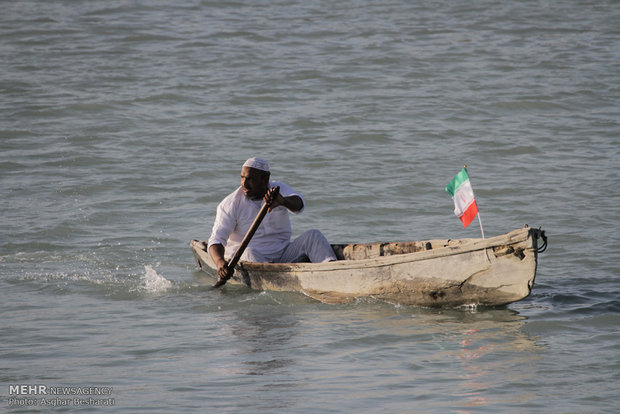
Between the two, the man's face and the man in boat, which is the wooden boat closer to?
the man in boat

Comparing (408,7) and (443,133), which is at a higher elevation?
(408,7)

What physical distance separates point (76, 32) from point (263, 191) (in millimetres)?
15372

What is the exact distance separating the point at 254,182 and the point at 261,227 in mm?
547

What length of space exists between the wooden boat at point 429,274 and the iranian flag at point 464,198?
0.25 meters

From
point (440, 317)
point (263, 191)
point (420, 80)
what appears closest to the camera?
point (440, 317)

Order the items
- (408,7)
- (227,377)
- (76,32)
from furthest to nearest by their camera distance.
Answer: (408,7), (76,32), (227,377)

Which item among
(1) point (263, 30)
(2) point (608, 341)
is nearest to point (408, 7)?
(1) point (263, 30)

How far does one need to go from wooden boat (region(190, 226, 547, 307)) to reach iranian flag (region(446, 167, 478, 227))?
9.7 inches

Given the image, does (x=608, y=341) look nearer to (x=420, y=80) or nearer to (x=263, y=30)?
(x=420, y=80)

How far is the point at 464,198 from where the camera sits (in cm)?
718

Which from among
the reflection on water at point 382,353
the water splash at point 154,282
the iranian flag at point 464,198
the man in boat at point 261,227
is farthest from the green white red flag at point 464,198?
the water splash at point 154,282

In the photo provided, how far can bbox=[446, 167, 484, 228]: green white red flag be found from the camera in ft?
23.3

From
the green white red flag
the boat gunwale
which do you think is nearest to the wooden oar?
the boat gunwale

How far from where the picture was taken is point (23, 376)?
5848 millimetres
